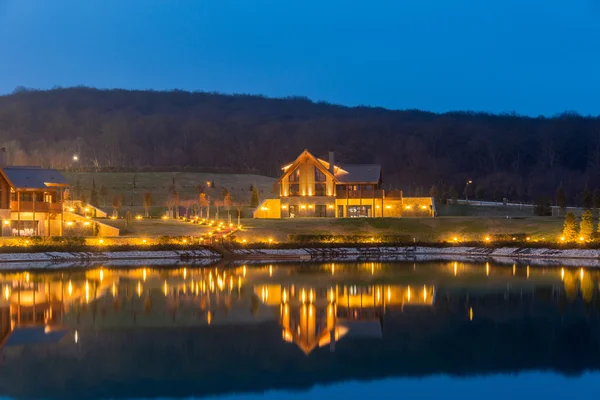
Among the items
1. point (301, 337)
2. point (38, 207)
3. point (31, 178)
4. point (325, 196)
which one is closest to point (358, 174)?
point (325, 196)

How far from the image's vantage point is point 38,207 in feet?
169

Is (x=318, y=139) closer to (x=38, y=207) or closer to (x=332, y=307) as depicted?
(x=38, y=207)

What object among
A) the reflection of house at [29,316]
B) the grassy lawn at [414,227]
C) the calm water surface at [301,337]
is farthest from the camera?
the grassy lawn at [414,227]

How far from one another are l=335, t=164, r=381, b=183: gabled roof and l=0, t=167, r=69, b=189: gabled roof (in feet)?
80.8

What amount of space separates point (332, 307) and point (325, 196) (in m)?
37.5

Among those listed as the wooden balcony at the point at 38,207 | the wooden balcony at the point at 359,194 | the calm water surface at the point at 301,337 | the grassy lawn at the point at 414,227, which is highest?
the wooden balcony at the point at 359,194

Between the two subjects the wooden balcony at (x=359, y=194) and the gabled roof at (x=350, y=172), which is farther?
the gabled roof at (x=350, y=172)

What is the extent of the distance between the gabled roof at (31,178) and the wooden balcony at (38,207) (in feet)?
4.05

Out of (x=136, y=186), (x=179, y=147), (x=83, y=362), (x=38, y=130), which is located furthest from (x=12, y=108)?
(x=83, y=362)

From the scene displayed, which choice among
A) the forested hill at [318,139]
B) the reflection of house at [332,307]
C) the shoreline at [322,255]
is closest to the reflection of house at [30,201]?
the shoreline at [322,255]

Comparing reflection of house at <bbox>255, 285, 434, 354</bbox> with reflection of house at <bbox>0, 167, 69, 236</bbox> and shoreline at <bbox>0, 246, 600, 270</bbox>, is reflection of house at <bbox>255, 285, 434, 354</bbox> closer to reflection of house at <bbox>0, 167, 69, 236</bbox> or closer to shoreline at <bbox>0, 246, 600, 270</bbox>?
shoreline at <bbox>0, 246, 600, 270</bbox>

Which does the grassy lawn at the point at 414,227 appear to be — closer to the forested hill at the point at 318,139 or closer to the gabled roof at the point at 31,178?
the gabled roof at the point at 31,178

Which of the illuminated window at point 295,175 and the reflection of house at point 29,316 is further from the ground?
the illuminated window at point 295,175

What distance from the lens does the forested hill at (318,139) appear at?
125m
